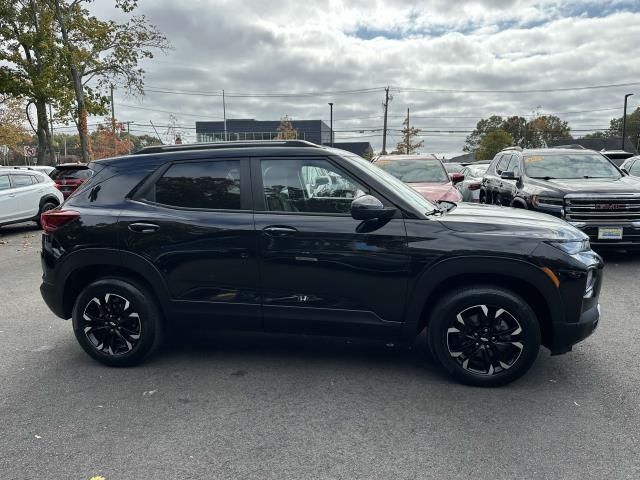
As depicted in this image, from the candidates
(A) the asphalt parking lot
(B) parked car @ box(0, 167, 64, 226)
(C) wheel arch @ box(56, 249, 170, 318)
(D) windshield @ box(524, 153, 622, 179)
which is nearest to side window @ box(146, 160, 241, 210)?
(C) wheel arch @ box(56, 249, 170, 318)

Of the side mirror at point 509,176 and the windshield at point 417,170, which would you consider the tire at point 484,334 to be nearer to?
the windshield at point 417,170

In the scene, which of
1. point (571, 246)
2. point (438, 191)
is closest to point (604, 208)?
point (438, 191)

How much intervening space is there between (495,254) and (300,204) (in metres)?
1.50

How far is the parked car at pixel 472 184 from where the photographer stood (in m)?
12.7

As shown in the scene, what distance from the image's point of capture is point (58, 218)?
168 inches

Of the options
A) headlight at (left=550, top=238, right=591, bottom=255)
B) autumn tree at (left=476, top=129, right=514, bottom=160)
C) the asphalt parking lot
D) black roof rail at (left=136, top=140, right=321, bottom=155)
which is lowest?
the asphalt parking lot

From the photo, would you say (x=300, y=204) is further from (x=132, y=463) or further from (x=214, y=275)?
(x=132, y=463)

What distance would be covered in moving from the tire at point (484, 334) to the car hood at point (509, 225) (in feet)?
1.41

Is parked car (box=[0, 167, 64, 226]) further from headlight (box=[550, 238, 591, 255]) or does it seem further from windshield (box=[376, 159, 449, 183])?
headlight (box=[550, 238, 591, 255])

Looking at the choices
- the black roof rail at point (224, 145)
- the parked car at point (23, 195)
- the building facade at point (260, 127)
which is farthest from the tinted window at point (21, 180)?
the building facade at point (260, 127)

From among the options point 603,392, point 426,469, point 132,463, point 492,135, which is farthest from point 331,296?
point 492,135

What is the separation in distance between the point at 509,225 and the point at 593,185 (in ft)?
16.8

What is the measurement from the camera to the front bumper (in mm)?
3598

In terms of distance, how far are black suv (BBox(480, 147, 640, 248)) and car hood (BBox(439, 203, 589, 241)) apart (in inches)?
163
